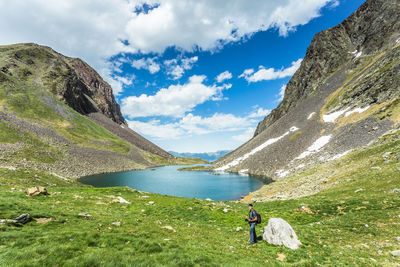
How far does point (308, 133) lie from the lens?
104 meters

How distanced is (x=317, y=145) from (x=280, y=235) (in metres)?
88.3

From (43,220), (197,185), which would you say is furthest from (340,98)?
(43,220)

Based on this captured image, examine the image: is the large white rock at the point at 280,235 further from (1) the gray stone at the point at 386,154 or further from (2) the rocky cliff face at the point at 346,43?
(2) the rocky cliff face at the point at 346,43

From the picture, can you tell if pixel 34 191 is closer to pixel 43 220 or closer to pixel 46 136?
pixel 43 220

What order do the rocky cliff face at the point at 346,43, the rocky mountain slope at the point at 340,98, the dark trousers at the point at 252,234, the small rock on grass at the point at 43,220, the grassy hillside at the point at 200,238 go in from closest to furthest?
the grassy hillside at the point at 200,238 < the small rock on grass at the point at 43,220 < the dark trousers at the point at 252,234 < the rocky mountain slope at the point at 340,98 < the rocky cliff face at the point at 346,43

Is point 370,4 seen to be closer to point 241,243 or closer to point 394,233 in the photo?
point 394,233

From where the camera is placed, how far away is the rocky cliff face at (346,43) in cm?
11999

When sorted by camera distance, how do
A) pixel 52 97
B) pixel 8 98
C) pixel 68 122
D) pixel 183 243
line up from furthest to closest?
pixel 52 97 → pixel 68 122 → pixel 8 98 → pixel 183 243

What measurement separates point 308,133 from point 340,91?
132ft

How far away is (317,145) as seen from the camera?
88188 mm

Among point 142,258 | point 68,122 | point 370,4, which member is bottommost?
point 142,258

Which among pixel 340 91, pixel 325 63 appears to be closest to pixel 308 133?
pixel 340 91

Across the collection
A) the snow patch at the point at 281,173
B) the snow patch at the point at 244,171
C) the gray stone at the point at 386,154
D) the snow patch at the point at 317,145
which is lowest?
the snow patch at the point at 244,171

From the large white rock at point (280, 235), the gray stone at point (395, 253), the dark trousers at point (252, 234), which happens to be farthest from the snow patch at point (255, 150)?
the dark trousers at point (252, 234)
